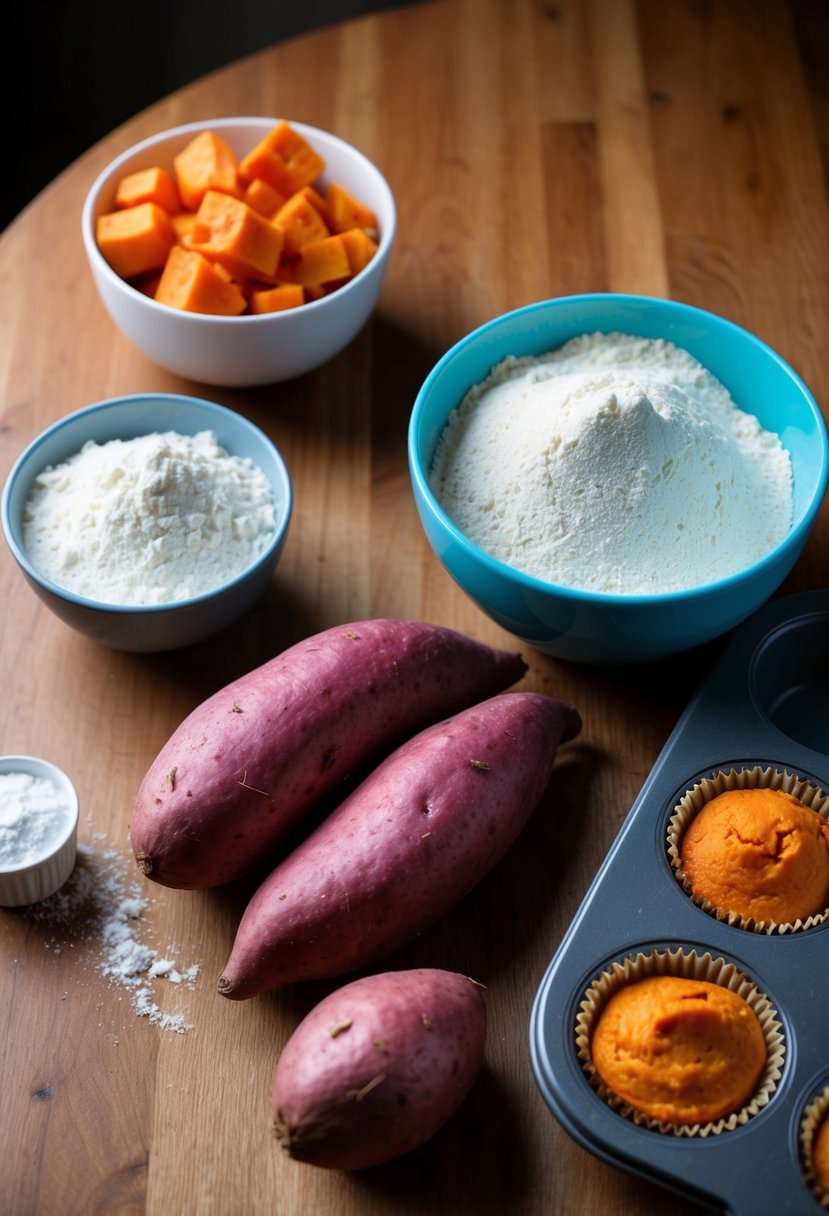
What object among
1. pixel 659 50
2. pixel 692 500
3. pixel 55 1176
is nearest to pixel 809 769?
pixel 692 500

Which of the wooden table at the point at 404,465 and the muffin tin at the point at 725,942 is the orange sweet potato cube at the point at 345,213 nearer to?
the wooden table at the point at 404,465

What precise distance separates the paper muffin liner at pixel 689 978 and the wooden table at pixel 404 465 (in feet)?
0.31

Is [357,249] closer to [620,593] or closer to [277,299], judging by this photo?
[277,299]

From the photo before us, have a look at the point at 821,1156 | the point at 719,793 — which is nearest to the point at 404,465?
the point at 719,793

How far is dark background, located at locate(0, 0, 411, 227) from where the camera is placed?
3.15 m

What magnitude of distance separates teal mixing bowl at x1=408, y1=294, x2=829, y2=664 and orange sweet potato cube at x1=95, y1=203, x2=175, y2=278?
47 cm

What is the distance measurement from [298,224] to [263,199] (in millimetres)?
63

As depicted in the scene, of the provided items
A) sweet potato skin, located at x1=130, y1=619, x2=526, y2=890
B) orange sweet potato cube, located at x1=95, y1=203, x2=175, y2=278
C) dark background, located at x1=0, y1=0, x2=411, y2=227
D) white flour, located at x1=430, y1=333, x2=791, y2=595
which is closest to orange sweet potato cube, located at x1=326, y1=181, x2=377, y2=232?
orange sweet potato cube, located at x1=95, y1=203, x2=175, y2=278

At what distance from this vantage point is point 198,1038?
1202 millimetres

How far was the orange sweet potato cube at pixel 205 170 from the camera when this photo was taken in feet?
5.64

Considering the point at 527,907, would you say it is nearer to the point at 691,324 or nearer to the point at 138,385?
the point at 691,324

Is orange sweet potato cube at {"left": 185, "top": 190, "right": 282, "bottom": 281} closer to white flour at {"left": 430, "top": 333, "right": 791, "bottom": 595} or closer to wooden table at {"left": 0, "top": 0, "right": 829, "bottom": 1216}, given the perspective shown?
wooden table at {"left": 0, "top": 0, "right": 829, "bottom": 1216}

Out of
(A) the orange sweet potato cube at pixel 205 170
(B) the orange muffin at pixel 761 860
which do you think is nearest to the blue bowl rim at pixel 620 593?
(B) the orange muffin at pixel 761 860

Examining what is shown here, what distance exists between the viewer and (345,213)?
175 centimetres
